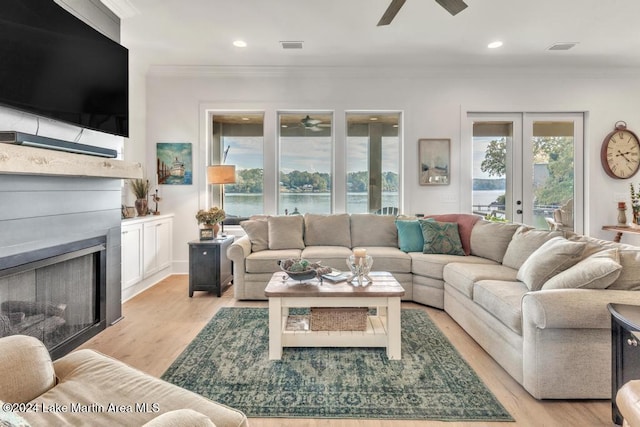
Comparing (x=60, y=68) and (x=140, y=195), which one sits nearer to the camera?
(x=60, y=68)

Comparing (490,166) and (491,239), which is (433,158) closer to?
(490,166)

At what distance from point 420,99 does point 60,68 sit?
159 inches

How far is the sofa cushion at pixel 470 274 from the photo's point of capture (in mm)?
2705

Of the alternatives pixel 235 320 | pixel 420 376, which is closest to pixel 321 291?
pixel 420 376

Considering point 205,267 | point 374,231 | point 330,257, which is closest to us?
point 330,257

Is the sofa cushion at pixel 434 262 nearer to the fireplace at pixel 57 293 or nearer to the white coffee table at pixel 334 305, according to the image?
the white coffee table at pixel 334 305

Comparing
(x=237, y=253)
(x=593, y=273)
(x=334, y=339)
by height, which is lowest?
(x=334, y=339)

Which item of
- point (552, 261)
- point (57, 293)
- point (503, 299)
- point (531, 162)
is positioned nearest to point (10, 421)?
point (57, 293)

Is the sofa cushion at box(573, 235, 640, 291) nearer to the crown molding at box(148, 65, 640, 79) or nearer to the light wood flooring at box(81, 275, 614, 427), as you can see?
the light wood flooring at box(81, 275, 614, 427)

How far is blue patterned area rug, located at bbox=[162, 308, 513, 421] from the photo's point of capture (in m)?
1.78

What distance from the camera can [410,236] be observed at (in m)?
3.89

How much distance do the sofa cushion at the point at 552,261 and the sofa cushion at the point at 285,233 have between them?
238 centimetres

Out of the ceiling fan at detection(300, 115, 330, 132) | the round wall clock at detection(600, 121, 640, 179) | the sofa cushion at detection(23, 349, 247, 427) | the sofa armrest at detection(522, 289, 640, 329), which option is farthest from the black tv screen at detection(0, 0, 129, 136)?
the round wall clock at detection(600, 121, 640, 179)

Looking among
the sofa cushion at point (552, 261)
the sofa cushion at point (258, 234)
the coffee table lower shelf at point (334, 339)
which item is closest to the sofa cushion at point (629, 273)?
the sofa cushion at point (552, 261)
